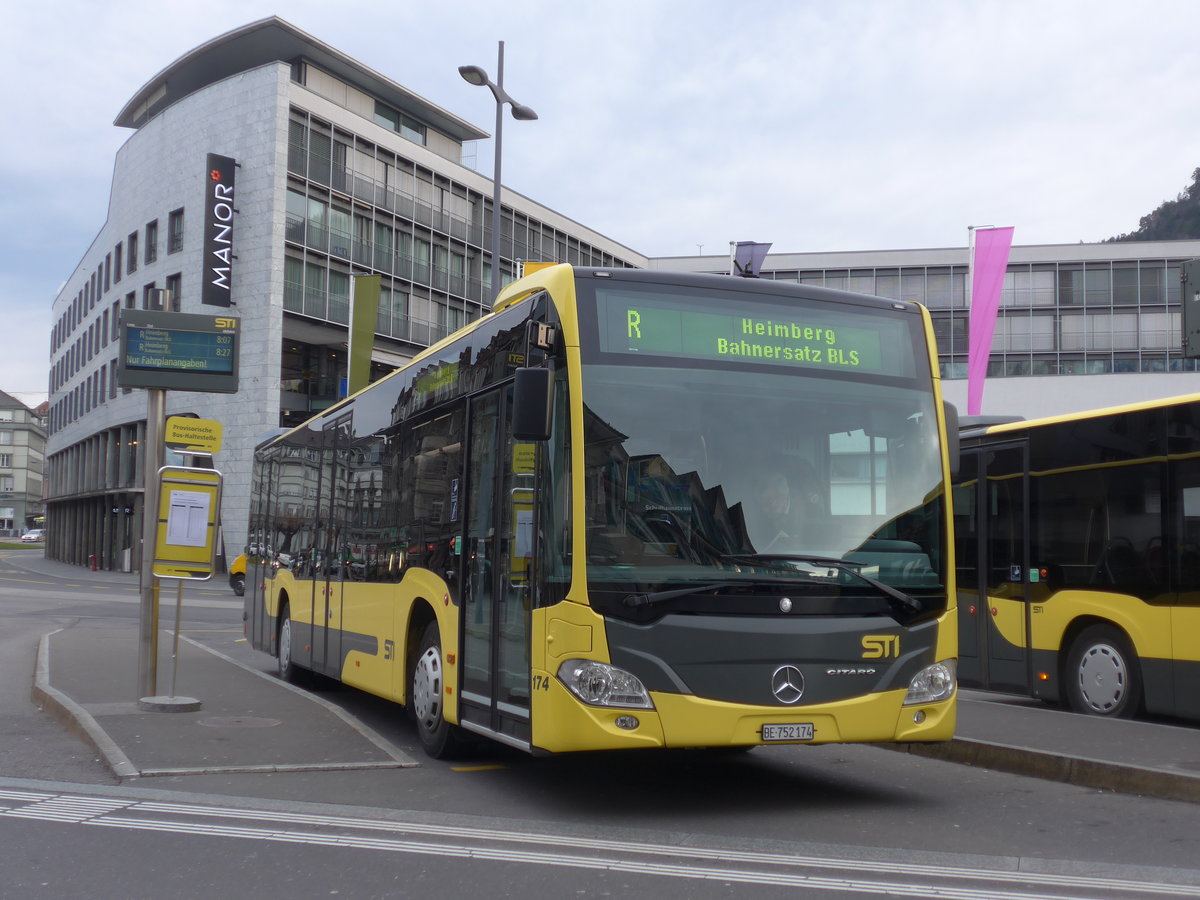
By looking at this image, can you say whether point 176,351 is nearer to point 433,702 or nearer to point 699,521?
point 433,702

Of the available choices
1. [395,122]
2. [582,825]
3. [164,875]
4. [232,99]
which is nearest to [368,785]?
[582,825]

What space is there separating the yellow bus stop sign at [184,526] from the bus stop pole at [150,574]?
103mm

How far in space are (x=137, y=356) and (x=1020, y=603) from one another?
8.60 meters

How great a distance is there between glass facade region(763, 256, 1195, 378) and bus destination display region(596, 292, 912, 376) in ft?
195

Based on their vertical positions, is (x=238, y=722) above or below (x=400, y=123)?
below

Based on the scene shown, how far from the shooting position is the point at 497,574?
26.2 feet

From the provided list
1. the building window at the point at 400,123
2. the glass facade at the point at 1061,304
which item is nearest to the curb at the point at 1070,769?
the building window at the point at 400,123

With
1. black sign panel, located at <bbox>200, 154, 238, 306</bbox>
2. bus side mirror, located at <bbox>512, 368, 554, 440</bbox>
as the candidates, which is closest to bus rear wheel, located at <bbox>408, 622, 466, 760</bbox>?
bus side mirror, located at <bbox>512, 368, 554, 440</bbox>

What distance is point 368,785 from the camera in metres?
8.30

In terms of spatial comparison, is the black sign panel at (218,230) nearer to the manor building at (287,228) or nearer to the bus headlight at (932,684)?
the manor building at (287,228)

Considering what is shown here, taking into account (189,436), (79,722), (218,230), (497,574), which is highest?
(218,230)

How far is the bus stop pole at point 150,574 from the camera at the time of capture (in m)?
11.6

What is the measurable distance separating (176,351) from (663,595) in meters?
6.95

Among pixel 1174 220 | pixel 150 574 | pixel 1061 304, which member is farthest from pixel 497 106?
pixel 1174 220
